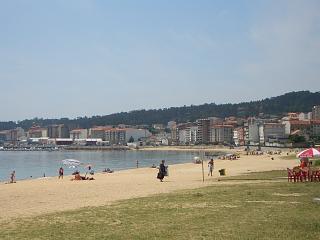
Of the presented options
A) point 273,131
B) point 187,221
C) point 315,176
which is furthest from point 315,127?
point 187,221

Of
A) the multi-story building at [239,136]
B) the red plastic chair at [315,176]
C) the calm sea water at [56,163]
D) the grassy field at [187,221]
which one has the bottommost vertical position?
the calm sea water at [56,163]

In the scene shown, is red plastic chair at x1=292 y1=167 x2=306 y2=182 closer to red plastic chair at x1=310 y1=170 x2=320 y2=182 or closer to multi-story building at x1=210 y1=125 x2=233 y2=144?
red plastic chair at x1=310 y1=170 x2=320 y2=182

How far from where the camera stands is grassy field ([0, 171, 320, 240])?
8648mm

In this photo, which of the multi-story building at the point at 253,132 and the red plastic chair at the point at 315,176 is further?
the multi-story building at the point at 253,132

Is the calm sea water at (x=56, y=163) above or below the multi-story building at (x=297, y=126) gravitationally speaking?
below

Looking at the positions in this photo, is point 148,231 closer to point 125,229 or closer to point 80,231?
point 125,229

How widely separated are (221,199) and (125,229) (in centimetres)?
517

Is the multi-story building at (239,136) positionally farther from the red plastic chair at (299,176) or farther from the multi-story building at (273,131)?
the red plastic chair at (299,176)

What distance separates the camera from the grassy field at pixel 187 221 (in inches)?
340

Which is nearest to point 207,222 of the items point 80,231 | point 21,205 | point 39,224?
point 80,231

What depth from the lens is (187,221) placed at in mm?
10047

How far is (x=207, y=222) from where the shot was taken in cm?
984

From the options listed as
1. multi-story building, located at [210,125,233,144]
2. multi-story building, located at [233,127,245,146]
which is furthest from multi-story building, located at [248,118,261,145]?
multi-story building, located at [210,125,233,144]

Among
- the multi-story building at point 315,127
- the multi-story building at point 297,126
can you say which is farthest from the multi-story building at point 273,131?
the multi-story building at point 315,127
